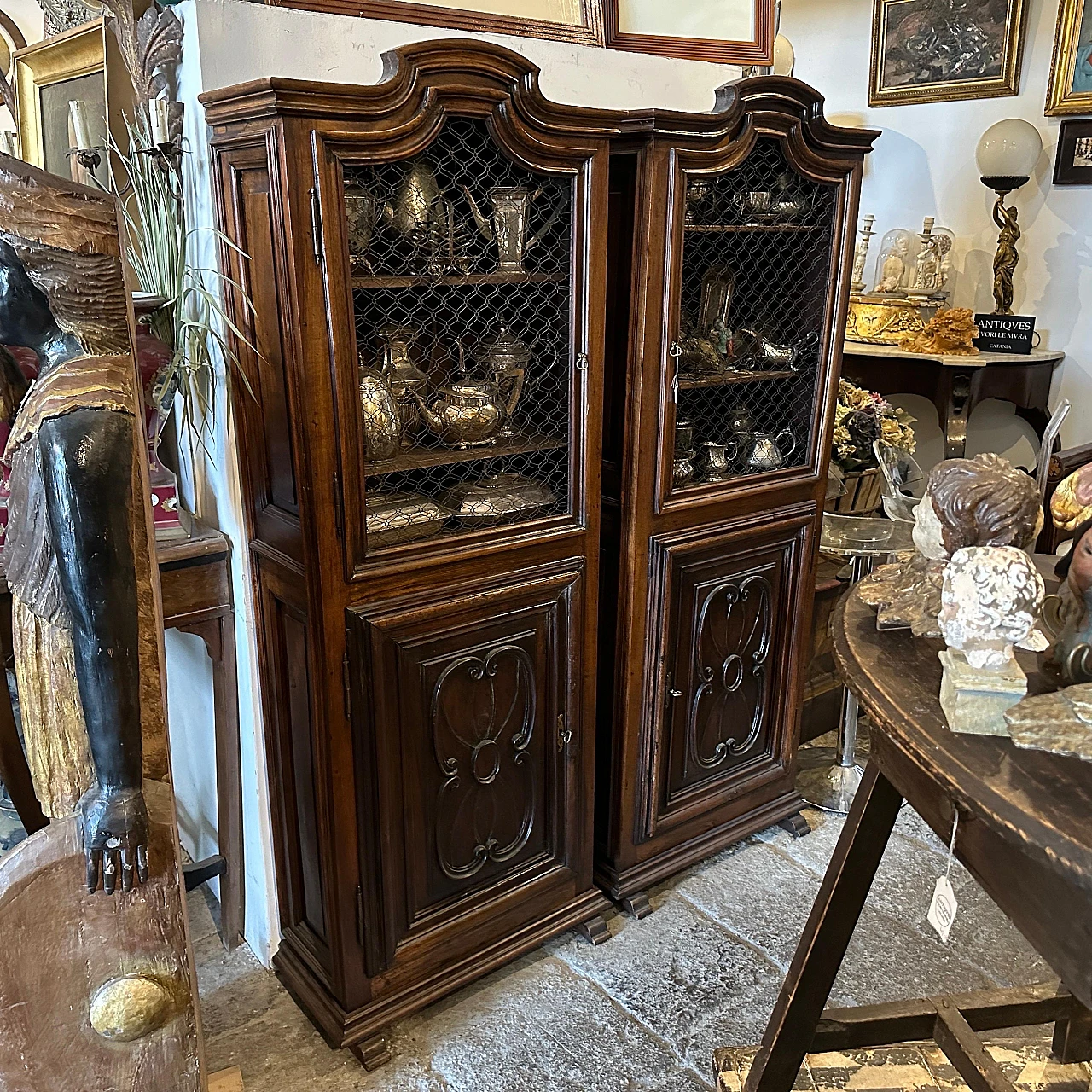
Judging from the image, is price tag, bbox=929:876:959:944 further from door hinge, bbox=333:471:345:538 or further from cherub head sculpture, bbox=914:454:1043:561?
door hinge, bbox=333:471:345:538

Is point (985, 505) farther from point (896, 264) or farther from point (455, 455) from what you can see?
point (896, 264)

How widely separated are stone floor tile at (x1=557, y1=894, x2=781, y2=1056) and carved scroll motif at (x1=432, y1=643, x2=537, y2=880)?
13.3 inches

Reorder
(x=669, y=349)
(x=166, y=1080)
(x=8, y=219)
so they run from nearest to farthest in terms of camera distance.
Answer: (x=8, y=219), (x=166, y=1080), (x=669, y=349)

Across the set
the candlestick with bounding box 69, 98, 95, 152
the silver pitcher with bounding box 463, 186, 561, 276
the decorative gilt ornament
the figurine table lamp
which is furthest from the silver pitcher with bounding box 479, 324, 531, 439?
the figurine table lamp

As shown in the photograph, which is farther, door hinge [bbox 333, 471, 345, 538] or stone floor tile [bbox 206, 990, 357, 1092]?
stone floor tile [bbox 206, 990, 357, 1092]

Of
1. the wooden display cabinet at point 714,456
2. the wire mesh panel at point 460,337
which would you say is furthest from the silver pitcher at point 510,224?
the wooden display cabinet at point 714,456

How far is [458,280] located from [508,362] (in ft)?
0.64

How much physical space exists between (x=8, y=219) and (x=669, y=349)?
1260 millimetres

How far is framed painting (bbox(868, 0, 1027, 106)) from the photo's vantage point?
3.63m

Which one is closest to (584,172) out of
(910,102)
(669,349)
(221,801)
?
(669,349)

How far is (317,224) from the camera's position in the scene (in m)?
1.45

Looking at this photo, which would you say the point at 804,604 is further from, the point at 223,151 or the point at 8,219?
the point at 8,219

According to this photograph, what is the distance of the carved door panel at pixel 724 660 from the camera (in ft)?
7.02

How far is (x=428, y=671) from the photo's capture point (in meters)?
1.77
